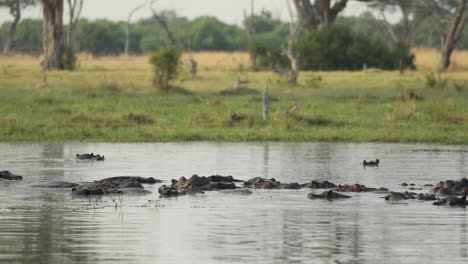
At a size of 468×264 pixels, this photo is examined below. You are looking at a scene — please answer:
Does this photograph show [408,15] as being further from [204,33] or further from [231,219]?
[231,219]

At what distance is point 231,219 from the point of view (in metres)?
13.2

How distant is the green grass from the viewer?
82.6 feet

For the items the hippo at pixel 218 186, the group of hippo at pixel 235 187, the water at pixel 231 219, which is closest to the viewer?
the water at pixel 231 219

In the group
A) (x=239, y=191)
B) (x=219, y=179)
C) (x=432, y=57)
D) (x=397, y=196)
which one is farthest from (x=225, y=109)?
(x=432, y=57)

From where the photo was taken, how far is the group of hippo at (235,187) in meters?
15.0

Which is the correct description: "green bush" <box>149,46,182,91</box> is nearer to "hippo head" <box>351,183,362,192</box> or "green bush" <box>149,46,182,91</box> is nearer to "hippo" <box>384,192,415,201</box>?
"hippo head" <box>351,183,362,192</box>

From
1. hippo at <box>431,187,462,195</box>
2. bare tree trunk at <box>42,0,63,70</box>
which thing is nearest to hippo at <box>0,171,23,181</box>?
hippo at <box>431,187,462,195</box>

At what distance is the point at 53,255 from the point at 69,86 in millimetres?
25799

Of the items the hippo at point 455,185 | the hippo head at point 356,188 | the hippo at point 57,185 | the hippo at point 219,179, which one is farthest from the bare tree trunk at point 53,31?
the hippo at point 455,185

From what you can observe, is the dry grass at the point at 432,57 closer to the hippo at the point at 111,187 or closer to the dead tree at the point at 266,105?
the dead tree at the point at 266,105

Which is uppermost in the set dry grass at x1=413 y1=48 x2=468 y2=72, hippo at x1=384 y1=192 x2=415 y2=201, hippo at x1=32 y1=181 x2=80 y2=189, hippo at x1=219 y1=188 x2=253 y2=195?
dry grass at x1=413 y1=48 x2=468 y2=72

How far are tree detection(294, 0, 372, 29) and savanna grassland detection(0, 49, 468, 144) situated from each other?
10.0 metres

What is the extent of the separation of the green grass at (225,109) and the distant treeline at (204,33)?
3222cm

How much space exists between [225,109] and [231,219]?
16695 millimetres
